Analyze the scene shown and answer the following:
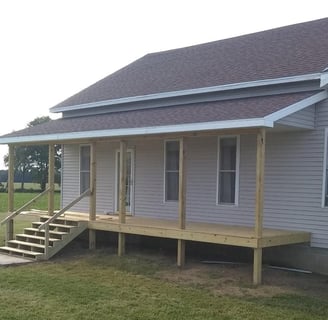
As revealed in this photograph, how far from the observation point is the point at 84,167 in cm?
1570

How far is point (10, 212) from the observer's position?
1470 cm

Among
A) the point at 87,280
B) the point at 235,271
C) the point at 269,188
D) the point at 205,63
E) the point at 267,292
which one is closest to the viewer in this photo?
the point at 267,292

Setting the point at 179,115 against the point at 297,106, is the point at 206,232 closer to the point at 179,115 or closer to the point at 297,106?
the point at 179,115

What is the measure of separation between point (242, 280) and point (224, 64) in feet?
21.1

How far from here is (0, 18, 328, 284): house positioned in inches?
403

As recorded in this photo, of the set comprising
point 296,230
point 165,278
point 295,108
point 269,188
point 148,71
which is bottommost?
point 165,278

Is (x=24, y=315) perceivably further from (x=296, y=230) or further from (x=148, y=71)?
(x=148, y=71)

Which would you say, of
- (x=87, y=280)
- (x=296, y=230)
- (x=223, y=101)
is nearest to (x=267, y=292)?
(x=296, y=230)

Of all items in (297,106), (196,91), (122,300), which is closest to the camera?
(122,300)

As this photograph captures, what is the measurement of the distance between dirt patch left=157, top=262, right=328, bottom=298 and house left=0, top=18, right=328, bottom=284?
0.38 meters

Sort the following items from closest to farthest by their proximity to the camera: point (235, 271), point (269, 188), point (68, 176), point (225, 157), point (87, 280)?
point (87, 280)
point (235, 271)
point (269, 188)
point (225, 157)
point (68, 176)

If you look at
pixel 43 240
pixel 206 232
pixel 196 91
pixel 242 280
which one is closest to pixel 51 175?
pixel 43 240

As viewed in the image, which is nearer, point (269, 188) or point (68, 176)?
point (269, 188)

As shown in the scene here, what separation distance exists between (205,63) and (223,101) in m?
2.74
